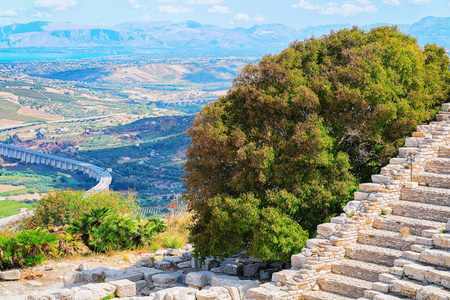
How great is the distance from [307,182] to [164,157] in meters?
151

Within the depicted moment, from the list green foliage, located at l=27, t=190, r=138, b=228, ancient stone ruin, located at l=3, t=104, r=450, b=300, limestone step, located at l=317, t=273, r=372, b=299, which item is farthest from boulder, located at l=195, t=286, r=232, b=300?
green foliage, located at l=27, t=190, r=138, b=228

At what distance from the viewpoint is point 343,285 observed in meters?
12.9

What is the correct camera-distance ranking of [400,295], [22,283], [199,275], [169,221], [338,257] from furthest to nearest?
[169,221] < [22,283] < [199,275] < [338,257] < [400,295]

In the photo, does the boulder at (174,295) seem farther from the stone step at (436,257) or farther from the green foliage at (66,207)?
the green foliage at (66,207)

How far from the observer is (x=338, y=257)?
13.8 m

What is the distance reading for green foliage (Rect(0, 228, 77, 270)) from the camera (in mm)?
17203

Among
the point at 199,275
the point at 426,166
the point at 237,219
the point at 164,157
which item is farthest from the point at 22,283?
the point at 164,157

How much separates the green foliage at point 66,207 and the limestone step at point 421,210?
11.7 metres

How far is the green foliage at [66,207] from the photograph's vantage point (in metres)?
21.9

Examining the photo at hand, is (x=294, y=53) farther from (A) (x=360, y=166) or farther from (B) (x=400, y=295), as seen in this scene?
(B) (x=400, y=295)

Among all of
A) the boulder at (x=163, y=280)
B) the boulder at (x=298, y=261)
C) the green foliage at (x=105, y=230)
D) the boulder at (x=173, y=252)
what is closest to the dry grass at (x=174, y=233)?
the boulder at (x=173, y=252)

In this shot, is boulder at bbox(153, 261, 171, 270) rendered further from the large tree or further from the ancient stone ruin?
the large tree

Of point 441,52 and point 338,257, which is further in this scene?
point 441,52

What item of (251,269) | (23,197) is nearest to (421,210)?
(251,269)
